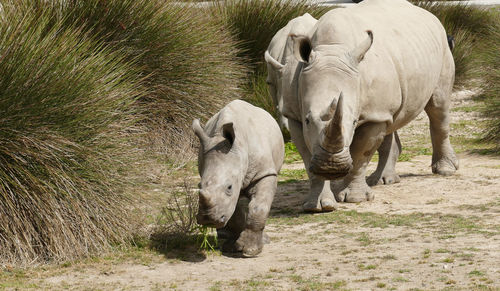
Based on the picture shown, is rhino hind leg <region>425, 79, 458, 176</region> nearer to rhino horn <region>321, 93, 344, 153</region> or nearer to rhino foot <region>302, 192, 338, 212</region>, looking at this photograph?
rhino foot <region>302, 192, 338, 212</region>

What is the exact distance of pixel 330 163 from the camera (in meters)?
6.43

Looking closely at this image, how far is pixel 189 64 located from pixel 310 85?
10.5ft

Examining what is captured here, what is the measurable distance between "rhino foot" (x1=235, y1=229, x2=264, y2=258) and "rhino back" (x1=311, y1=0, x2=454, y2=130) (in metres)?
1.77

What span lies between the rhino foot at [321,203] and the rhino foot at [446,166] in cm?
199

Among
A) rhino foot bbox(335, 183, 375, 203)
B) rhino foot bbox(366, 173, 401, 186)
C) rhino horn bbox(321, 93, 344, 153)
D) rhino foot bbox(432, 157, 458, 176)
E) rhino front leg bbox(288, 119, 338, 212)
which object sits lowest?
rhino foot bbox(432, 157, 458, 176)

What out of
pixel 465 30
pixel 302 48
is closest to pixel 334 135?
pixel 302 48

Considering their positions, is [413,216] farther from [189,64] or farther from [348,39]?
[189,64]

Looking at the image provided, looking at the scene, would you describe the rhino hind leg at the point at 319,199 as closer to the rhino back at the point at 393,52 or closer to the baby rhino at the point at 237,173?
the rhino back at the point at 393,52

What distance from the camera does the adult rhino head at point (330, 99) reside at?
6.41 m

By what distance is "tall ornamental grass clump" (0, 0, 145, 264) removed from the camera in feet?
19.4

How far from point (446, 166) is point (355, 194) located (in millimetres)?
1616

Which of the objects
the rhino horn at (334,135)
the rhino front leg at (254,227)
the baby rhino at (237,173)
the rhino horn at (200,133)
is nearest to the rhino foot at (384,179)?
the rhino horn at (334,135)

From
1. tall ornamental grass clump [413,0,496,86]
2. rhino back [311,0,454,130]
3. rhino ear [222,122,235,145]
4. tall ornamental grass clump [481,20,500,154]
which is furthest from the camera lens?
tall ornamental grass clump [413,0,496,86]

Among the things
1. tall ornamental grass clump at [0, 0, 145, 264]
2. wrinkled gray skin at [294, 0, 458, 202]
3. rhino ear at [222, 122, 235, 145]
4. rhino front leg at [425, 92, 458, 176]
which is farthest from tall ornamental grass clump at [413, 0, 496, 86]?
tall ornamental grass clump at [0, 0, 145, 264]
